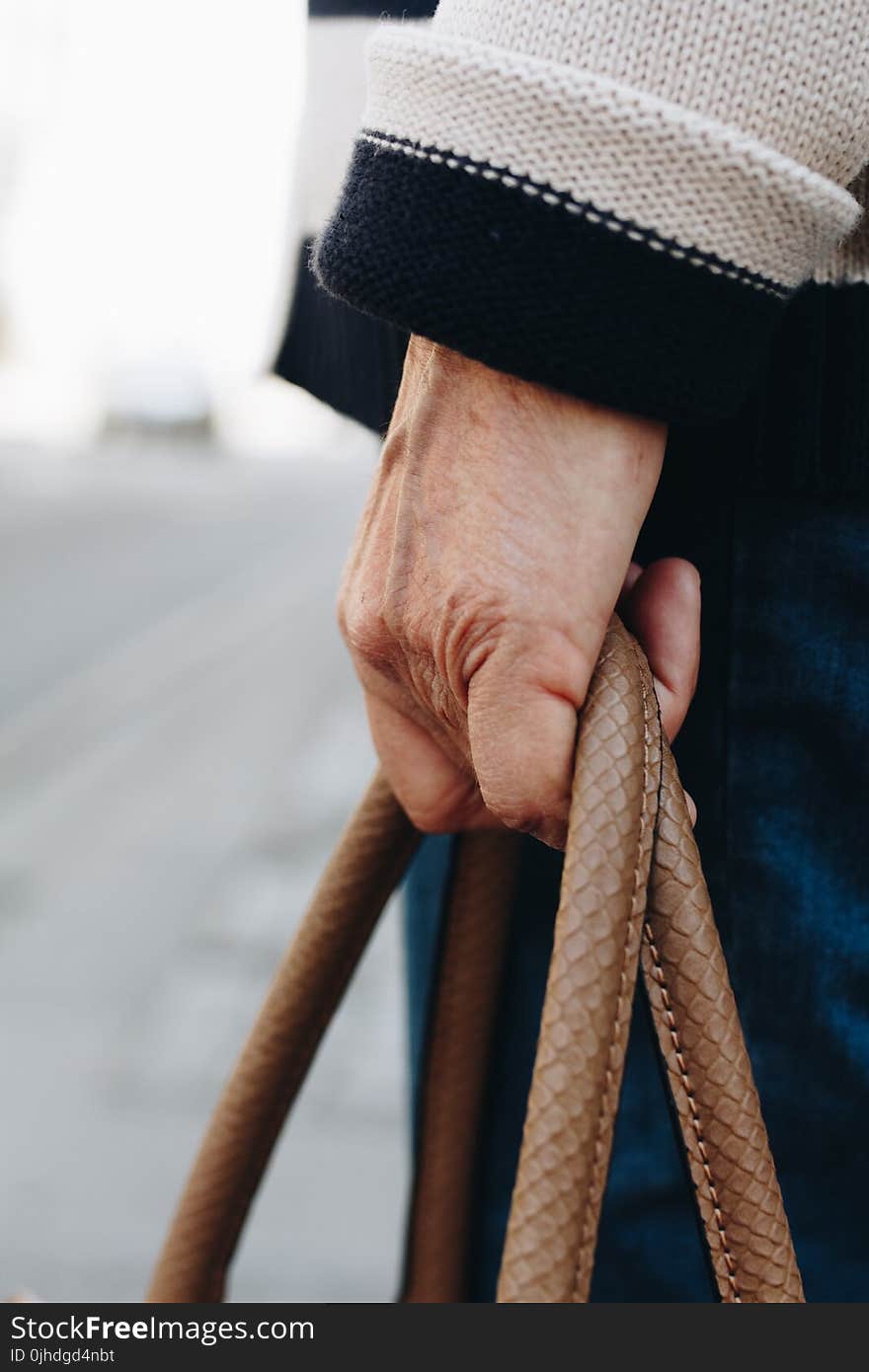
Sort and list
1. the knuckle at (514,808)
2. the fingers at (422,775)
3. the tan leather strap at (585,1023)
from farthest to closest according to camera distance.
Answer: the fingers at (422,775), the knuckle at (514,808), the tan leather strap at (585,1023)

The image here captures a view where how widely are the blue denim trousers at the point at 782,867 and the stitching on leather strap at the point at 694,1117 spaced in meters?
0.13

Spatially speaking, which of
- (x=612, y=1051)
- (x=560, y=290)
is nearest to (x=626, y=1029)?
(x=612, y=1051)

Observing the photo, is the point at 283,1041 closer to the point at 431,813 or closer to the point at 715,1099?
the point at 431,813

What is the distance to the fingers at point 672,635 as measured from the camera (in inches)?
27.5

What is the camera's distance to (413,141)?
61 centimetres

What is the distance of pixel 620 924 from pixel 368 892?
0.27 metres

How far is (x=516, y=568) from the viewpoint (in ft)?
2.06

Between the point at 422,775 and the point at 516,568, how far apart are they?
0.66ft

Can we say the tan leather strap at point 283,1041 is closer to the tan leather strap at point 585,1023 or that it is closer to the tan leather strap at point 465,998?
the tan leather strap at point 465,998

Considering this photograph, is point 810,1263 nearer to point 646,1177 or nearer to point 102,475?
point 646,1177

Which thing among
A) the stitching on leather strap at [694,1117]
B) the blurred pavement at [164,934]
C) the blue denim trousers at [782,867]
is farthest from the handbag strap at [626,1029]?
the blurred pavement at [164,934]

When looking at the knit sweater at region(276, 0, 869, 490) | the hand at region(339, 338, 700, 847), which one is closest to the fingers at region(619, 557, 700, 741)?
the hand at region(339, 338, 700, 847)

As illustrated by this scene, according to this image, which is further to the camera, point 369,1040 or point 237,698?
point 237,698

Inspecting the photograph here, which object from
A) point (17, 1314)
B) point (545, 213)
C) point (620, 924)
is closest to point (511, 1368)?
point (620, 924)
